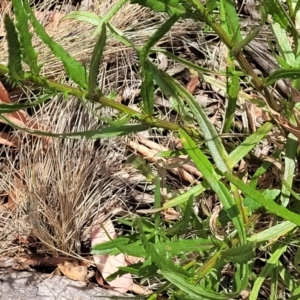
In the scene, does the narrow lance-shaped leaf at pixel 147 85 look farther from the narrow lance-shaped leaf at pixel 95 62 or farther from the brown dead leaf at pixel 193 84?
the brown dead leaf at pixel 193 84

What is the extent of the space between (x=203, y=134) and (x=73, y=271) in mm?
686

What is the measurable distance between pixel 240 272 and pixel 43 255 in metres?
0.74

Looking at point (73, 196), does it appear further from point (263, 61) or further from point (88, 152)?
point (263, 61)

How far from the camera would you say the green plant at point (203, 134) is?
107cm

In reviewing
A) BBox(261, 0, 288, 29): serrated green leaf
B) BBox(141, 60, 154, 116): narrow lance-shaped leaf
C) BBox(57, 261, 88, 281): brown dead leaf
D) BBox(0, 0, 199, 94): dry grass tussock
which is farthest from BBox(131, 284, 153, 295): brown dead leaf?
BBox(261, 0, 288, 29): serrated green leaf

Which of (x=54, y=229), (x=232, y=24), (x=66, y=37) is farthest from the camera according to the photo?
(x=66, y=37)

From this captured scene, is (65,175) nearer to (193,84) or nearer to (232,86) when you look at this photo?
(193,84)

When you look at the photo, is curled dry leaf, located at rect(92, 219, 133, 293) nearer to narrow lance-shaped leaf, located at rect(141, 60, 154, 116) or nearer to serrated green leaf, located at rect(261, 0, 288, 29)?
narrow lance-shaped leaf, located at rect(141, 60, 154, 116)

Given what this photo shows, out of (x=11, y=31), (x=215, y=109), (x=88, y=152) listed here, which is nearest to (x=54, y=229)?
Result: (x=88, y=152)

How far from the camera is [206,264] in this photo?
4.01ft

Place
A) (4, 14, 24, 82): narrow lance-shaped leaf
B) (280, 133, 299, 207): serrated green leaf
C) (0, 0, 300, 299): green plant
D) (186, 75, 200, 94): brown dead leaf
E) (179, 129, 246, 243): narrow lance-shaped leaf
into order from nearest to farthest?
(4, 14, 24, 82): narrow lance-shaped leaf → (0, 0, 300, 299): green plant → (179, 129, 246, 243): narrow lance-shaped leaf → (280, 133, 299, 207): serrated green leaf → (186, 75, 200, 94): brown dead leaf

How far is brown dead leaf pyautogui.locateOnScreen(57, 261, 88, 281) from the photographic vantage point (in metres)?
1.76

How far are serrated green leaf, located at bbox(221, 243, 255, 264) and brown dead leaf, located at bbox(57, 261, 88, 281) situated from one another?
70 centimetres

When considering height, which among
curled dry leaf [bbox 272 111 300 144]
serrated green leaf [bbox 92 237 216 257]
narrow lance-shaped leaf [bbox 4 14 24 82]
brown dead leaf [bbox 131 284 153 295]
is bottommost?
brown dead leaf [bbox 131 284 153 295]
